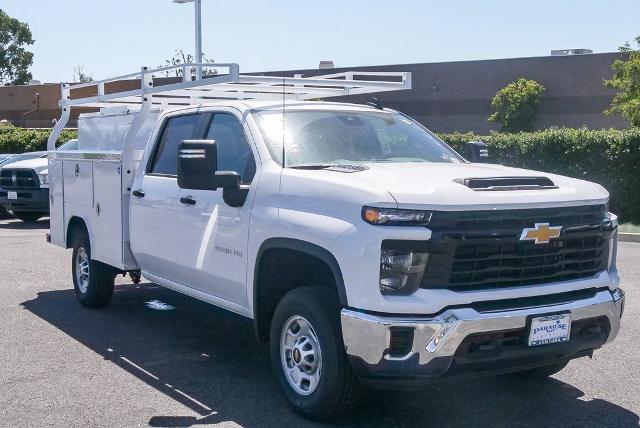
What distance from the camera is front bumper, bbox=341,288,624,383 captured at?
4633 millimetres

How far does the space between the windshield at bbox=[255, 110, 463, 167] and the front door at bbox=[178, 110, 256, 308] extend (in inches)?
10.8

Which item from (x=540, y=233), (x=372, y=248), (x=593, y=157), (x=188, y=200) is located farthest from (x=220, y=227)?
(x=593, y=157)

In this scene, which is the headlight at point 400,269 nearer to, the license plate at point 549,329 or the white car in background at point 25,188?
the license plate at point 549,329

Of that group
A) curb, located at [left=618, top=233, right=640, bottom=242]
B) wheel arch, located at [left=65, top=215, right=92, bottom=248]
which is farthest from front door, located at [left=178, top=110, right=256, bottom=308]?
curb, located at [left=618, top=233, right=640, bottom=242]

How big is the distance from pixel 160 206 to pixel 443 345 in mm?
3209

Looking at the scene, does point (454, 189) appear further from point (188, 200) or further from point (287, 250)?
point (188, 200)

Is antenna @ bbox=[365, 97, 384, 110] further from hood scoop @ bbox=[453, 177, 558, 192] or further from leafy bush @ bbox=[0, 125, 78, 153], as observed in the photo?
leafy bush @ bbox=[0, 125, 78, 153]

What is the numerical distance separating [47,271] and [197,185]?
622 centimetres

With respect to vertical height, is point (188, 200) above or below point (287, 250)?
above

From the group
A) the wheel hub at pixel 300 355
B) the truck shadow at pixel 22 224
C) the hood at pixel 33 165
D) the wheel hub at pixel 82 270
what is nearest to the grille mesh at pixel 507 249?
the wheel hub at pixel 300 355

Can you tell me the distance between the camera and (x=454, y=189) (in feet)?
15.9

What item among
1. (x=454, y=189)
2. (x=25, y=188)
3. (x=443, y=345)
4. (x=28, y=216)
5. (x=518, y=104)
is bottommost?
(x=28, y=216)

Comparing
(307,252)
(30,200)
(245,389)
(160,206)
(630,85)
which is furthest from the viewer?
(630,85)

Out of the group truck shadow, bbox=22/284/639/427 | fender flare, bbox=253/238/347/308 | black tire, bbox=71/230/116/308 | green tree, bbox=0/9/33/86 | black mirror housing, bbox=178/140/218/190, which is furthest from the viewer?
green tree, bbox=0/9/33/86
